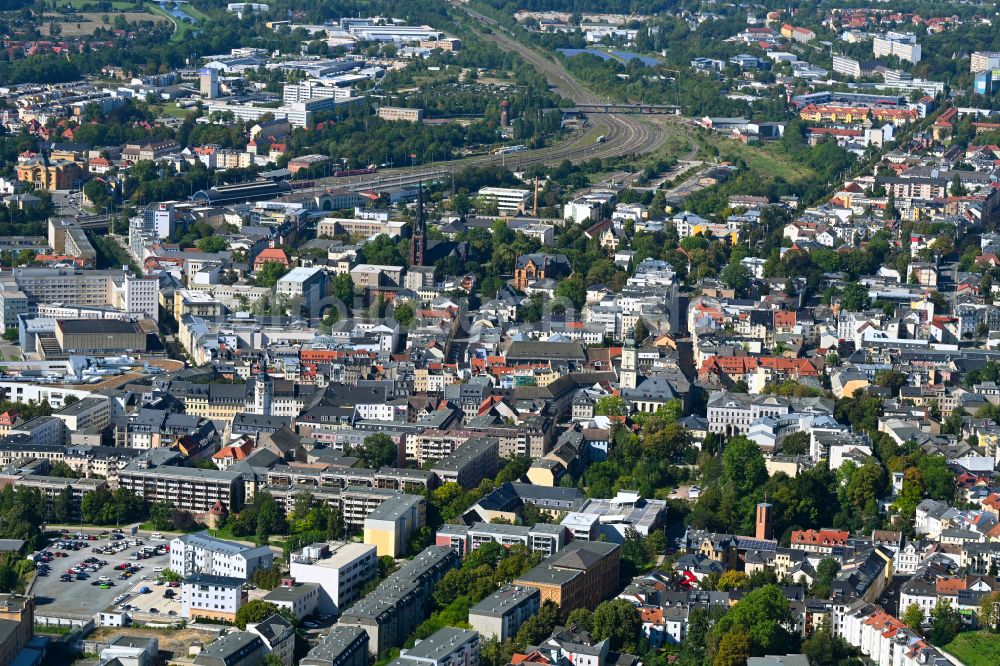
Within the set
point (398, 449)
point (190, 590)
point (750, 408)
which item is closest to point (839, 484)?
point (750, 408)

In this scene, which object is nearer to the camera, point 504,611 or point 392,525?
point 504,611

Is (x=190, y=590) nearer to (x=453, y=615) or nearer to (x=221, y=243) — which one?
(x=453, y=615)

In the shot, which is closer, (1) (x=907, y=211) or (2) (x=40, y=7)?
(1) (x=907, y=211)

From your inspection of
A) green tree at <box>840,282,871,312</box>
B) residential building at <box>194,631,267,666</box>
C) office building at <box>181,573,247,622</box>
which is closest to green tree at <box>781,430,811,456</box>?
green tree at <box>840,282,871,312</box>

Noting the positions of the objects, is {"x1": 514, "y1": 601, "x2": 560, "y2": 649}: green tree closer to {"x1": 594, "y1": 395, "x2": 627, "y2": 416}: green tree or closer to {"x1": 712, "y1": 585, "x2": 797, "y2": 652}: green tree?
{"x1": 712, "y1": 585, "x2": 797, "y2": 652}: green tree

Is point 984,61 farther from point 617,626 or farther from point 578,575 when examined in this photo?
point 617,626

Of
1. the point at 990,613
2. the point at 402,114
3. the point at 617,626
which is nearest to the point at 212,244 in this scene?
the point at 402,114
